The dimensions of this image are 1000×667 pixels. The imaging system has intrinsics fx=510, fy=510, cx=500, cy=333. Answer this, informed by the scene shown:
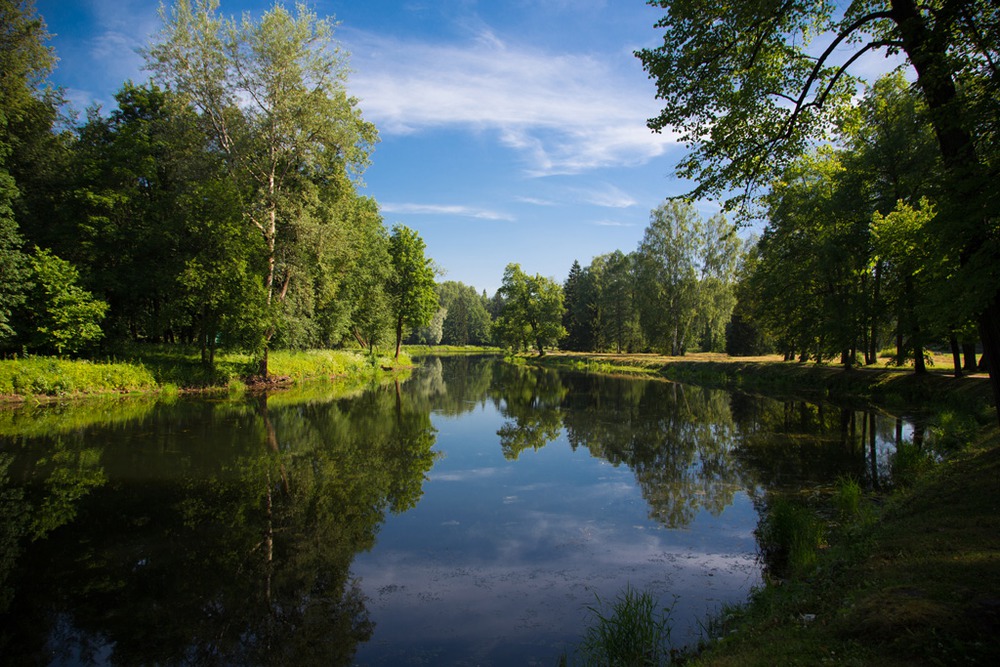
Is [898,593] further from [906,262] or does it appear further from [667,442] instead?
[906,262]

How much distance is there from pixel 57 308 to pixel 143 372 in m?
4.35

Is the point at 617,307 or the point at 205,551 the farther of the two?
the point at 617,307

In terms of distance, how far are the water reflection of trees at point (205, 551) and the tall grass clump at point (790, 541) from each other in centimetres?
588

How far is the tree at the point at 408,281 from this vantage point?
1988 inches

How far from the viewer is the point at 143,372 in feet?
79.8

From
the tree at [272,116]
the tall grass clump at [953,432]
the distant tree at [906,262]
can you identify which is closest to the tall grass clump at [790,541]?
the tall grass clump at [953,432]

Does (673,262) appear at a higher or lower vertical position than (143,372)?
higher

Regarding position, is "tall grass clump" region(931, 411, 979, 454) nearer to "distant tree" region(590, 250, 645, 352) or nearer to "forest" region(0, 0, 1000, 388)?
"forest" region(0, 0, 1000, 388)

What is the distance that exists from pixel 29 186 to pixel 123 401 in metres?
14.0

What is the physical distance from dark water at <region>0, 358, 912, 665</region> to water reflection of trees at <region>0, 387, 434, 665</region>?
35 millimetres

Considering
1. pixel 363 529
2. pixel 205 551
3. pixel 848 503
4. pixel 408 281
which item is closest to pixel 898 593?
pixel 848 503

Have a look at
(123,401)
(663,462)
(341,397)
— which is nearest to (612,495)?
(663,462)

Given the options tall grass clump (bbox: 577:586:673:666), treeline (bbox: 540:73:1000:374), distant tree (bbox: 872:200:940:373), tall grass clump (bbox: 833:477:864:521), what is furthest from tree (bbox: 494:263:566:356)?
tall grass clump (bbox: 577:586:673:666)

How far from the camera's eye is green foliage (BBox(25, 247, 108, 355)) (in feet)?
70.1
